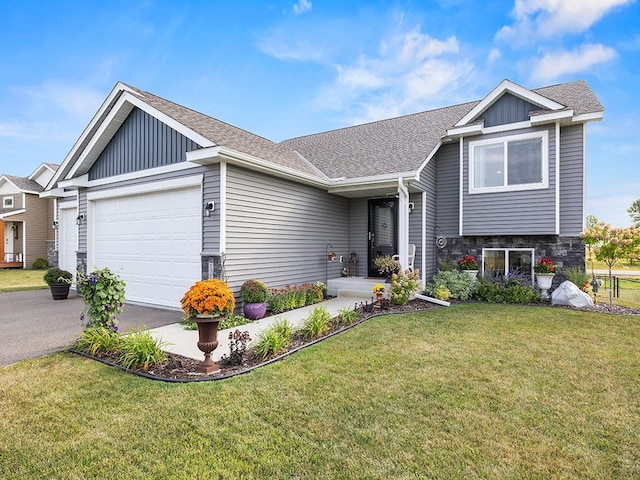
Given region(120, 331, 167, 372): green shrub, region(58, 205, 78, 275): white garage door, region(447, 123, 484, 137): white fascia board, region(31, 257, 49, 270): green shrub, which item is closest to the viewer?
region(120, 331, 167, 372): green shrub

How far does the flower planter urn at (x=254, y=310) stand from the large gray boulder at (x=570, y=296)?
6932 millimetres

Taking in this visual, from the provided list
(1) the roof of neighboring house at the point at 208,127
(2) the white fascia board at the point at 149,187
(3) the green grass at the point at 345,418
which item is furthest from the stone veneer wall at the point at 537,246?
(2) the white fascia board at the point at 149,187

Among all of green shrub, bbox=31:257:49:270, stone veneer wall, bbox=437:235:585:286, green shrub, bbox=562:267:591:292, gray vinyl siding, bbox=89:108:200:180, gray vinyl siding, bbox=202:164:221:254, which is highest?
gray vinyl siding, bbox=89:108:200:180

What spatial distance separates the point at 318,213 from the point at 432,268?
12.5 ft

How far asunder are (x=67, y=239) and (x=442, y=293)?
12974mm

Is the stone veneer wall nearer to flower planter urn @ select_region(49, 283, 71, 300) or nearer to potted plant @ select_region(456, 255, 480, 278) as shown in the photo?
potted plant @ select_region(456, 255, 480, 278)

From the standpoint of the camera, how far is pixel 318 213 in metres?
9.61

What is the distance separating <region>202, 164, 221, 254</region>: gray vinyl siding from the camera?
6.75 m

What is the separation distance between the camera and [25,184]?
69.9 ft

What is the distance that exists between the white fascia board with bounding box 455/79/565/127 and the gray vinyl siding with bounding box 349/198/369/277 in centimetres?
363

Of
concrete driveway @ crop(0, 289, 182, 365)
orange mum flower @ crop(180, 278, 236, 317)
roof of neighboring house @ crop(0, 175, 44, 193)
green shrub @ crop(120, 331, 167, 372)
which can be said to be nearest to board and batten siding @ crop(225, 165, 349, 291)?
concrete driveway @ crop(0, 289, 182, 365)

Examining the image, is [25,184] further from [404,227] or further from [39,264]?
[404,227]

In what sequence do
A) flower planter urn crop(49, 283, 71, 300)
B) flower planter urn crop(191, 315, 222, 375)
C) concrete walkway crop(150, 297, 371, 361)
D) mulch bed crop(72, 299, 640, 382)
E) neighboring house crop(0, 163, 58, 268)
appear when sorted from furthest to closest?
neighboring house crop(0, 163, 58, 268)
flower planter urn crop(49, 283, 71, 300)
concrete walkway crop(150, 297, 371, 361)
flower planter urn crop(191, 315, 222, 375)
mulch bed crop(72, 299, 640, 382)

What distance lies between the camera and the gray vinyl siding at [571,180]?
28.2ft
